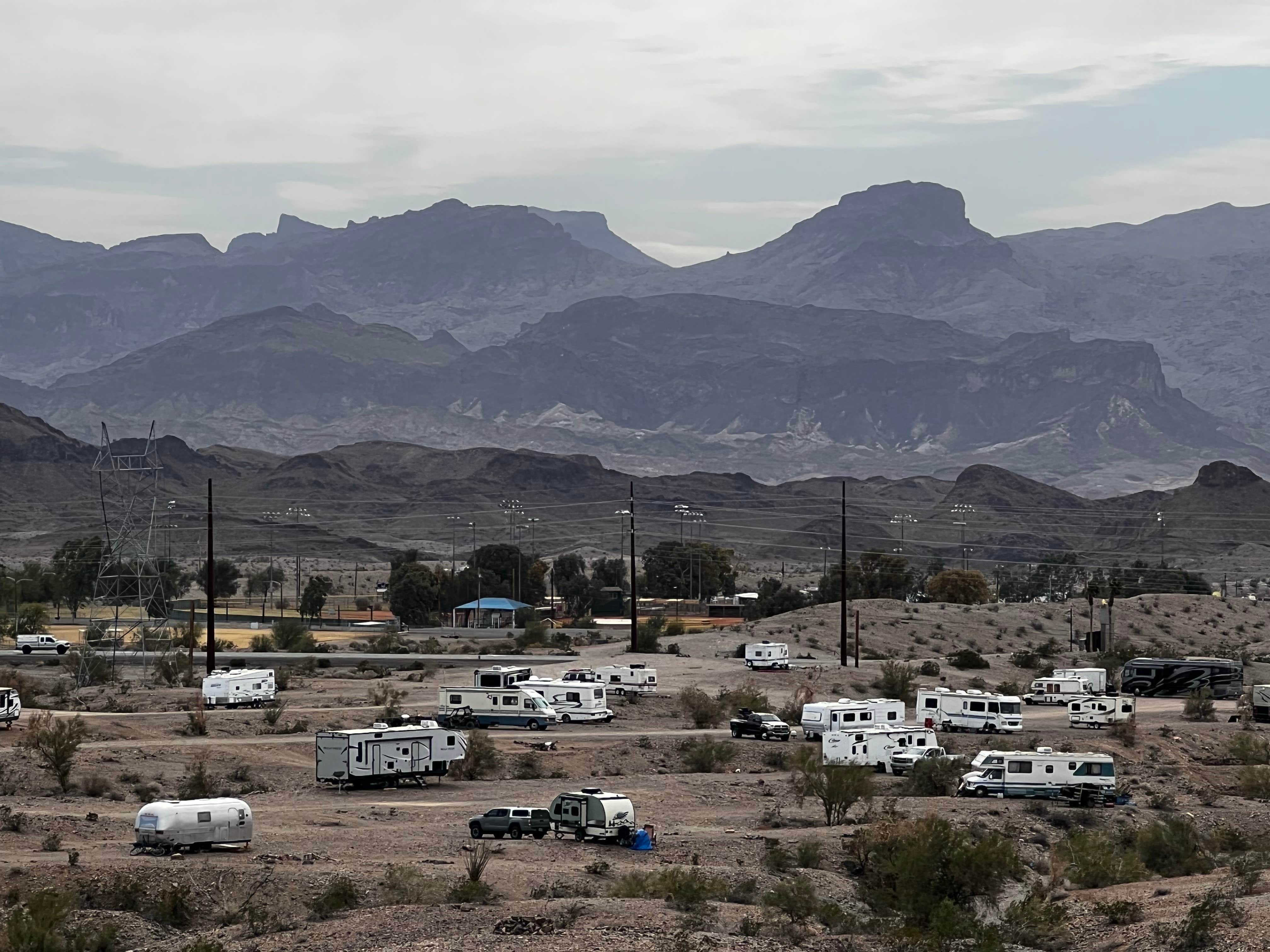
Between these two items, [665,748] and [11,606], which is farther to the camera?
[11,606]

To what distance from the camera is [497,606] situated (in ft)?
473

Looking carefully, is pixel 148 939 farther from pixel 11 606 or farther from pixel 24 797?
pixel 11 606

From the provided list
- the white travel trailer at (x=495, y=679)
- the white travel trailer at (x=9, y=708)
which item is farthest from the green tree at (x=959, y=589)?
the white travel trailer at (x=9, y=708)

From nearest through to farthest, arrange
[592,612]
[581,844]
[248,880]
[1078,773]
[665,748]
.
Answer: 1. [248,880]
2. [581,844]
3. [1078,773]
4. [665,748]
5. [592,612]

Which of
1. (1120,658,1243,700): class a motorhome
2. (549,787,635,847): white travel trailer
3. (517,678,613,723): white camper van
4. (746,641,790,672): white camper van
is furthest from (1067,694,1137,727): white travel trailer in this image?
(549,787,635,847): white travel trailer

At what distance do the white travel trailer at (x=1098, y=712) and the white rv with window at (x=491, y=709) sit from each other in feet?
70.4

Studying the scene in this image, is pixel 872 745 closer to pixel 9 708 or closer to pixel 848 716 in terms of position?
pixel 848 716

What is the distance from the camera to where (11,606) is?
470 feet

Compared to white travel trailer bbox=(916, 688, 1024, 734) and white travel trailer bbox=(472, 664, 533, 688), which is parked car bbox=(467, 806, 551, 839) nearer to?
white travel trailer bbox=(472, 664, 533, 688)

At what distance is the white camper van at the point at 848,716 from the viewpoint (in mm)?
61625

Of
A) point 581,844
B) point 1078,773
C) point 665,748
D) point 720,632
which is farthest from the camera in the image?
point 720,632

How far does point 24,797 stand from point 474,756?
13373 millimetres

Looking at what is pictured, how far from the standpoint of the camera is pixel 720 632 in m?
111

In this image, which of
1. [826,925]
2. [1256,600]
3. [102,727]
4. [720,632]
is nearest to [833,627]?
[720,632]
